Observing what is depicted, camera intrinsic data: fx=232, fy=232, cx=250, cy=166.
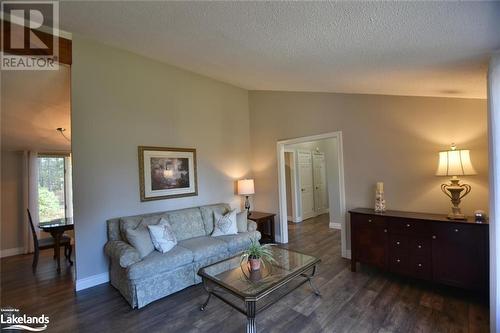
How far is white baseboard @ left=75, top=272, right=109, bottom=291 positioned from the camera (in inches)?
115

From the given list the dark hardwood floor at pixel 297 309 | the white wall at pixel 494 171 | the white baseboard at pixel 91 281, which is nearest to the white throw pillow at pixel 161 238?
the dark hardwood floor at pixel 297 309

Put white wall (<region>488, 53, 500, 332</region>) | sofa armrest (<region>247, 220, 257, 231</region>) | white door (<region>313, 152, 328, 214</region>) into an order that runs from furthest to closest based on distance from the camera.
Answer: white door (<region>313, 152, 328, 214</region>)
sofa armrest (<region>247, 220, 257, 231</region>)
white wall (<region>488, 53, 500, 332</region>)

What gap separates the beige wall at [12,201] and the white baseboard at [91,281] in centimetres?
296

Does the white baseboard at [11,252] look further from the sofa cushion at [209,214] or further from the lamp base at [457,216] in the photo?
the lamp base at [457,216]

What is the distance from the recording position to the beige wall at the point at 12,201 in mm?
4539

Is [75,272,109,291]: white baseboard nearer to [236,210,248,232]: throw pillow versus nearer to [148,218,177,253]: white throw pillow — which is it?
[148,218,177,253]: white throw pillow

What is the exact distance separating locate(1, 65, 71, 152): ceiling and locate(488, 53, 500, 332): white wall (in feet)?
14.4

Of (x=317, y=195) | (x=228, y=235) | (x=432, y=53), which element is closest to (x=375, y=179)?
(x=432, y=53)

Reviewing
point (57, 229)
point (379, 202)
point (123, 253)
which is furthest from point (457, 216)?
point (57, 229)

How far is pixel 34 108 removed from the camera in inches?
137

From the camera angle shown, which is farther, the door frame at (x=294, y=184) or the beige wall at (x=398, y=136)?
the door frame at (x=294, y=184)

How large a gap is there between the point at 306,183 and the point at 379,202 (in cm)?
353

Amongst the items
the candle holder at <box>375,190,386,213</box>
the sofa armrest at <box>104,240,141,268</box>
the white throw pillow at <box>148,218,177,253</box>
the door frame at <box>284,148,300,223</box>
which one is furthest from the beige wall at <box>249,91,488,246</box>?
the sofa armrest at <box>104,240,141,268</box>

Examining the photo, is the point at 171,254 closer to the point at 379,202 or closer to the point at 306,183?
the point at 379,202
